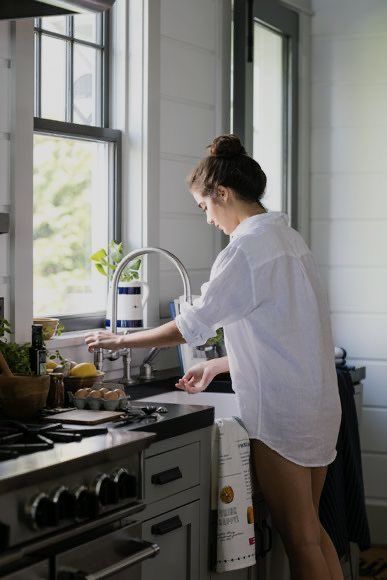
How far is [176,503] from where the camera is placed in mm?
2822

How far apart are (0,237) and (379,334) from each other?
2.40 metres

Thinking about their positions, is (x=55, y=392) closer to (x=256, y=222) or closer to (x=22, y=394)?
(x=22, y=394)

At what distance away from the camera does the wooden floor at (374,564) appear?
451 cm

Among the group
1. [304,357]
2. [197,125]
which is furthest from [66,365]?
[197,125]

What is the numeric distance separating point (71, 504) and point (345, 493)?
1751 mm

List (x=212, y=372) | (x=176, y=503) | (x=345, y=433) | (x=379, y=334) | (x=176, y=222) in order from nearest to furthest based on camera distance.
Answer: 1. (x=176, y=503)
2. (x=212, y=372)
3. (x=345, y=433)
4. (x=176, y=222)
5. (x=379, y=334)

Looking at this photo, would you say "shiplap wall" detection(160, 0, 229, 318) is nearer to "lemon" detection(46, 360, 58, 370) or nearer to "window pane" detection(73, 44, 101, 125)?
"window pane" detection(73, 44, 101, 125)

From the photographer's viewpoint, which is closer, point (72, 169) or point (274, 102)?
point (72, 169)

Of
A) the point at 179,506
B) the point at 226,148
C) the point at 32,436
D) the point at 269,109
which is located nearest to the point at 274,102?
the point at 269,109

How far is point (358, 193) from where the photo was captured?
4.98 m

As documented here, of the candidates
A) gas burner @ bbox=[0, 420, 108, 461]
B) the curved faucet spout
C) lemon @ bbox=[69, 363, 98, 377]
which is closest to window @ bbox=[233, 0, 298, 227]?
the curved faucet spout

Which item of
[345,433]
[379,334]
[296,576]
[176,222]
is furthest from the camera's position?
[379,334]

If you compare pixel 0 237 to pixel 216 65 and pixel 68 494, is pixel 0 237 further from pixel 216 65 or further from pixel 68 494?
pixel 216 65

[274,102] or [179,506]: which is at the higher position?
[274,102]
